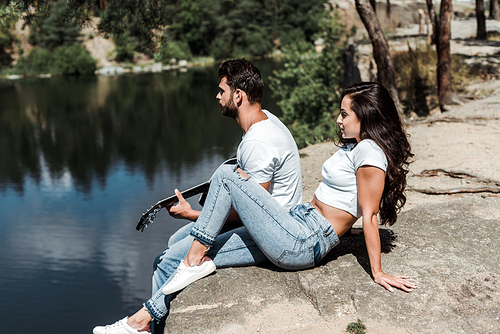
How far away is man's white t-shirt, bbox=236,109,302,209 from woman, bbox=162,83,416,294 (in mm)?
139

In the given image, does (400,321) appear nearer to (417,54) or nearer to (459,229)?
(459,229)

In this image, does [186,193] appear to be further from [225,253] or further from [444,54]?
[444,54]

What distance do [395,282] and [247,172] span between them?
3.60ft

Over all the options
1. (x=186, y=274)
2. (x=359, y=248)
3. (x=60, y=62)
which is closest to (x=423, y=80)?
(x=359, y=248)

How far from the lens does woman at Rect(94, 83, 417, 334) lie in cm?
266

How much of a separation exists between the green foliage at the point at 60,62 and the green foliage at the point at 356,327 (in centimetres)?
3645

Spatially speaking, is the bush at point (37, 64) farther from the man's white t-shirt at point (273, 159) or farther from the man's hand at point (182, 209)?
the man's white t-shirt at point (273, 159)

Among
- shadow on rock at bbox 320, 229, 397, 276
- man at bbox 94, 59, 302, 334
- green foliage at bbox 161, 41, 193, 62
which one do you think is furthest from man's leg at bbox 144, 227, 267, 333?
green foliage at bbox 161, 41, 193, 62

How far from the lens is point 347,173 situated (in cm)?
267

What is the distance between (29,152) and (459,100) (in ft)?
44.4

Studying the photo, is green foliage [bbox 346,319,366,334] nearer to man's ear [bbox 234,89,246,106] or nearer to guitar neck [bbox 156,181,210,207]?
guitar neck [bbox 156,181,210,207]

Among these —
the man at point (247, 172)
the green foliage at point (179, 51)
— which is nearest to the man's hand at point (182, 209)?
the man at point (247, 172)

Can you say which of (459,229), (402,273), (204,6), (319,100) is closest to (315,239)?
(402,273)

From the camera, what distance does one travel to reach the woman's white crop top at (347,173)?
2.56m
